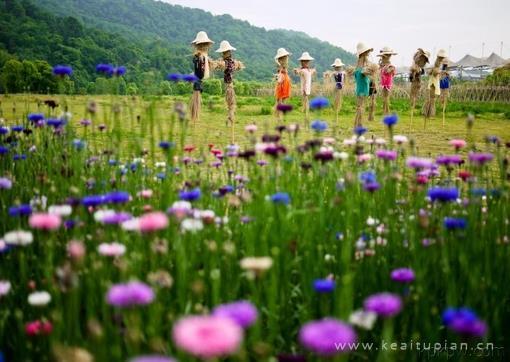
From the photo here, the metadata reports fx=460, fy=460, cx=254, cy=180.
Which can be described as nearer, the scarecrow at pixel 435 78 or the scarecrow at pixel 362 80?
the scarecrow at pixel 362 80

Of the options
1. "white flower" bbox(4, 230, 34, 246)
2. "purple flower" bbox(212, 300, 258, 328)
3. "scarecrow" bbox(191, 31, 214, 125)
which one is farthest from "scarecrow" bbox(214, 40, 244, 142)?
"purple flower" bbox(212, 300, 258, 328)

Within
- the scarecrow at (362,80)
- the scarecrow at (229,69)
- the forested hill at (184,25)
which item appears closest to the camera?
the scarecrow at (229,69)

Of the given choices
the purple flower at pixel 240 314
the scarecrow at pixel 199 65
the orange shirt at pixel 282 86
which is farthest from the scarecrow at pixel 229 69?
the purple flower at pixel 240 314

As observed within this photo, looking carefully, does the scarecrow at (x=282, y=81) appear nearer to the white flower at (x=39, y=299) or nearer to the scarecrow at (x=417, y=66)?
the scarecrow at (x=417, y=66)

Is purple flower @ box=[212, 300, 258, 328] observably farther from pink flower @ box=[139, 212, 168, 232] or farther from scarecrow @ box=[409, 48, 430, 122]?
scarecrow @ box=[409, 48, 430, 122]

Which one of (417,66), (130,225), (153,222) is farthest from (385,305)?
(417,66)

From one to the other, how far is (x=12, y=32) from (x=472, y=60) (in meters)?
52.8

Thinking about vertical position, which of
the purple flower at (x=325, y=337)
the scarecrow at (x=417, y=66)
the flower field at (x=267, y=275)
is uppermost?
the scarecrow at (x=417, y=66)

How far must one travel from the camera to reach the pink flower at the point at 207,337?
70cm

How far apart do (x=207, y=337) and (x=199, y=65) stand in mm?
8321

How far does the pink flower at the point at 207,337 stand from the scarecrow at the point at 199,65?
794cm

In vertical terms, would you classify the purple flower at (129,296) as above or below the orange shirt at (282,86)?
below

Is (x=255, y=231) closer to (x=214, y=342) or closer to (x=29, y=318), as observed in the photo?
(x=29, y=318)

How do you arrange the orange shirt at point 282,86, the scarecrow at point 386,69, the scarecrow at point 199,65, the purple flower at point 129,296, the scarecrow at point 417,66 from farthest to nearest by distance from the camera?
1. the scarecrow at point 386,69
2. the orange shirt at point 282,86
3. the scarecrow at point 417,66
4. the scarecrow at point 199,65
5. the purple flower at point 129,296
